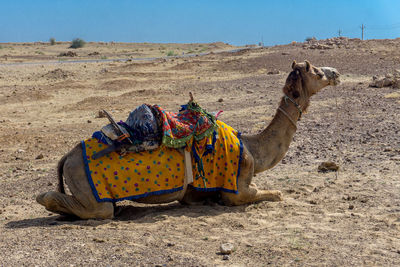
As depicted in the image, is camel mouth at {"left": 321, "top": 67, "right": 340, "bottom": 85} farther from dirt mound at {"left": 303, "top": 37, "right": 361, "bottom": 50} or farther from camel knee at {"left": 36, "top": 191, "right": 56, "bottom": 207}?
dirt mound at {"left": 303, "top": 37, "right": 361, "bottom": 50}

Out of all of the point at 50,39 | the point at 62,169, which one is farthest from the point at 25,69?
the point at 50,39

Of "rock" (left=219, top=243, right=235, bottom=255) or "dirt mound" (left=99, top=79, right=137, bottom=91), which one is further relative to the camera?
"dirt mound" (left=99, top=79, right=137, bottom=91)

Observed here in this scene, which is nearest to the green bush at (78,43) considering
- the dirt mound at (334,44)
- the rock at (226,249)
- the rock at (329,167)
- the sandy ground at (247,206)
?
the dirt mound at (334,44)

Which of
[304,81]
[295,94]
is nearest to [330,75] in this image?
[304,81]

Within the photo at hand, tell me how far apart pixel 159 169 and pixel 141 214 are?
0.77m

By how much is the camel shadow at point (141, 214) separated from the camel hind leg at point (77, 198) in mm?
113

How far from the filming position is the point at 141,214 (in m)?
6.79

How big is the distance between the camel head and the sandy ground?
87 centimetres

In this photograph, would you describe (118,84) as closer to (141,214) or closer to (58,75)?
(58,75)

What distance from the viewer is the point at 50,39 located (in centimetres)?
8256

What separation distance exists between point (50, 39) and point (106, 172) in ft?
266

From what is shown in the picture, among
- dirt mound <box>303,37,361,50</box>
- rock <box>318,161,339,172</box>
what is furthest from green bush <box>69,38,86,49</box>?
A: rock <box>318,161,339,172</box>

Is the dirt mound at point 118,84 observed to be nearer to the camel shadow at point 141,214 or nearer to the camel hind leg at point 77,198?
the camel shadow at point 141,214

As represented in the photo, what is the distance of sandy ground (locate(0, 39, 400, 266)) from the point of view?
505cm
